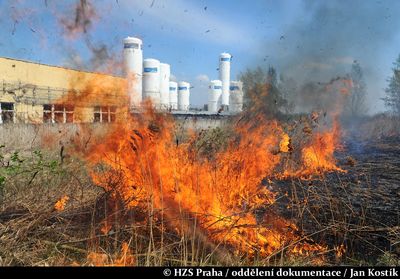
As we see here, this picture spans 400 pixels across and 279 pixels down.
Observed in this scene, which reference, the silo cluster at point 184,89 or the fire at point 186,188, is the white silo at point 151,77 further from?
the fire at point 186,188

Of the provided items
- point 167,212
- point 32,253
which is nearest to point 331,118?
point 167,212

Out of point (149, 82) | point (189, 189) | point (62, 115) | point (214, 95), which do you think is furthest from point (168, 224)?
point (214, 95)

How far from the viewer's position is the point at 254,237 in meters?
4.30

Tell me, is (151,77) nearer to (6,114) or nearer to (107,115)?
(6,114)

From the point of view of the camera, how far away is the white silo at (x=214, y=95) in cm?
3753

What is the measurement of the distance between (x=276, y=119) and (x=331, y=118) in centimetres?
493

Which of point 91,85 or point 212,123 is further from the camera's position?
point 212,123

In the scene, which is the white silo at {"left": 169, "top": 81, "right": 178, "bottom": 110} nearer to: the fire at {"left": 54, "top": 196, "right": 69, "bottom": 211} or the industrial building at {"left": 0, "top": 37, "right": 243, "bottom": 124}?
the industrial building at {"left": 0, "top": 37, "right": 243, "bottom": 124}

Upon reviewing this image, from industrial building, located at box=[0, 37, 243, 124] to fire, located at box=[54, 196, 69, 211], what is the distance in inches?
66.4

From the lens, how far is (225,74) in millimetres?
36156

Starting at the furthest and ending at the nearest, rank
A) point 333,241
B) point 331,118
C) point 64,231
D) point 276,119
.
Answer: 1. point 331,118
2. point 276,119
3. point 333,241
4. point 64,231

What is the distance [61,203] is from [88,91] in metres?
5.10

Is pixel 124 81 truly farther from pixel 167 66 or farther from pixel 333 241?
pixel 167 66

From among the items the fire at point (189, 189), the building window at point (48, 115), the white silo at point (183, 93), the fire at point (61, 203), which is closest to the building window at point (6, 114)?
the building window at point (48, 115)
